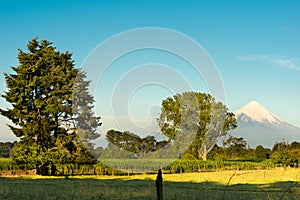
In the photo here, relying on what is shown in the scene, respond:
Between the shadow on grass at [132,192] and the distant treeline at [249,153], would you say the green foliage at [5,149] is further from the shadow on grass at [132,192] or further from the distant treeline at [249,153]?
the shadow on grass at [132,192]

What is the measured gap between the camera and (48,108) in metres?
37.9

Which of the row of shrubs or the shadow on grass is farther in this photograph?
the row of shrubs

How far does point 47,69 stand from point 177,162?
63.9 ft

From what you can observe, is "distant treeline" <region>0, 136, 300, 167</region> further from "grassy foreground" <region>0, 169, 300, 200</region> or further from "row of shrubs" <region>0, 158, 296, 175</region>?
"grassy foreground" <region>0, 169, 300, 200</region>

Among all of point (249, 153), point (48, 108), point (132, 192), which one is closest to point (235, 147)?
point (249, 153)

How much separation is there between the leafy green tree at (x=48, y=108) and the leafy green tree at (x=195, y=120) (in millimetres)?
8272

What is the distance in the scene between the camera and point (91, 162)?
41.1m

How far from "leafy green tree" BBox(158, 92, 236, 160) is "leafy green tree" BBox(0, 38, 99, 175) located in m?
8.27

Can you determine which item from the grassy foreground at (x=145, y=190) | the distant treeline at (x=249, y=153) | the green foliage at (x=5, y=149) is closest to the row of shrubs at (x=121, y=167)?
the distant treeline at (x=249, y=153)

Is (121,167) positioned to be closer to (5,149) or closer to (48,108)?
(48,108)

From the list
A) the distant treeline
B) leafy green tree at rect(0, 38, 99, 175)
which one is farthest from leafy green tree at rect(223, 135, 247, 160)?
leafy green tree at rect(0, 38, 99, 175)

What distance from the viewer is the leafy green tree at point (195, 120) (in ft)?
141

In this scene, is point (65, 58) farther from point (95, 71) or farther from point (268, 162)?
point (268, 162)

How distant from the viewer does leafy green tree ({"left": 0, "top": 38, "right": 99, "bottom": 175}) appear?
3831 centimetres
